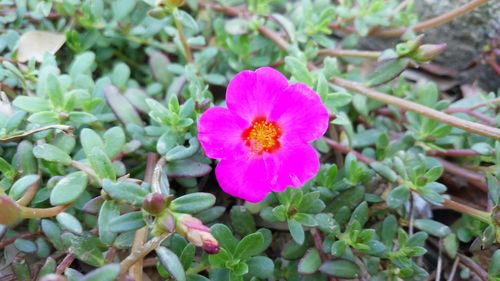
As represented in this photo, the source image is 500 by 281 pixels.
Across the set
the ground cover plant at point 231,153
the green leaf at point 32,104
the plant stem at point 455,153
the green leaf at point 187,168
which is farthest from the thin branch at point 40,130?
the plant stem at point 455,153

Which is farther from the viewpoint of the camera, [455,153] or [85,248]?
[455,153]

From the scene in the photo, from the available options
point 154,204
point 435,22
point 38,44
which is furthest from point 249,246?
point 435,22

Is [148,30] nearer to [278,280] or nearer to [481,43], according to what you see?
[278,280]

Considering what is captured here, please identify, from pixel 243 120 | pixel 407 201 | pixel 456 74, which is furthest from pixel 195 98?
pixel 456 74

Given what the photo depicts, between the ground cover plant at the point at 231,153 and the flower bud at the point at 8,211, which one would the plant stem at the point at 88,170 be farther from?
the flower bud at the point at 8,211

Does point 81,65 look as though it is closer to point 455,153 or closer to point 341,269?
point 341,269

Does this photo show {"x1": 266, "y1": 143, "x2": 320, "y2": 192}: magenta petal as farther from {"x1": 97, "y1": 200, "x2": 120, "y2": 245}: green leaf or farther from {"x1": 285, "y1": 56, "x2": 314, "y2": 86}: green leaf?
{"x1": 97, "y1": 200, "x2": 120, "y2": 245}: green leaf

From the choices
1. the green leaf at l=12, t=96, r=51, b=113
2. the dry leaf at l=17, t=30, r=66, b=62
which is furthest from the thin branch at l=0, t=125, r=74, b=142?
A: the dry leaf at l=17, t=30, r=66, b=62
